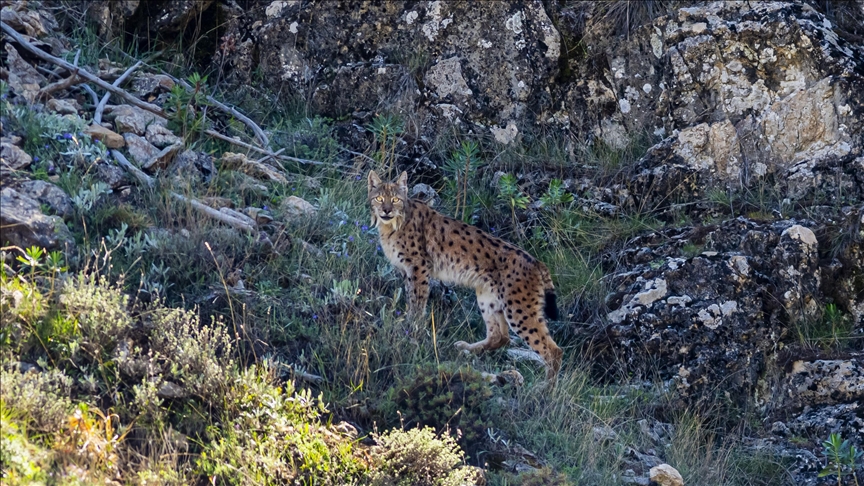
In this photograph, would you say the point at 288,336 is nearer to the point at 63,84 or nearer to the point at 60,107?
the point at 60,107

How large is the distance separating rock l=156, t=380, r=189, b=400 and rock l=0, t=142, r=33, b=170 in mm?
2595

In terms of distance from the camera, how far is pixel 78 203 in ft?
24.8

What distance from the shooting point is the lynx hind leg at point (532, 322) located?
852 centimetres

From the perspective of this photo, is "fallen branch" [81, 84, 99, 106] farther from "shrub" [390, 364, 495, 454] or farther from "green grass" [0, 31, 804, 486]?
"shrub" [390, 364, 495, 454]

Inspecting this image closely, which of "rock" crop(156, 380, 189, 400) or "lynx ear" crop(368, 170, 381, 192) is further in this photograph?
"lynx ear" crop(368, 170, 381, 192)

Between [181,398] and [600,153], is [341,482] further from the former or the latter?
[600,153]

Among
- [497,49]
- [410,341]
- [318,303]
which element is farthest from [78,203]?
[497,49]

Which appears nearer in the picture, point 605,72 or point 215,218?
point 215,218

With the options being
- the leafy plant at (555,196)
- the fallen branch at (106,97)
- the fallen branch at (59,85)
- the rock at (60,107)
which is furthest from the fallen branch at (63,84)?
Answer: the leafy plant at (555,196)

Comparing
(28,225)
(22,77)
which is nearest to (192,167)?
(22,77)

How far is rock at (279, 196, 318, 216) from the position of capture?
350 inches

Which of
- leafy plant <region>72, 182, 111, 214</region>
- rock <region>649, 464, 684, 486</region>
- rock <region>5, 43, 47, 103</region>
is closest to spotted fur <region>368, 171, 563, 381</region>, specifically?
rock <region>649, 464, 684, 486</region>

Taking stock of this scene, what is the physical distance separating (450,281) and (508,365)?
3.37 feet

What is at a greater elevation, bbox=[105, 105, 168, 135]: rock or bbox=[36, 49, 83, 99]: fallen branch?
bbox=[36, 49, 83, 99]: fallen branch
